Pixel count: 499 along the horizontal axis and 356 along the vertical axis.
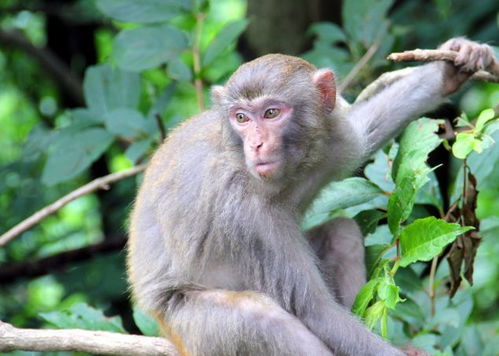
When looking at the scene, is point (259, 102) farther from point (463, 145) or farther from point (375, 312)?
point (375, 312)

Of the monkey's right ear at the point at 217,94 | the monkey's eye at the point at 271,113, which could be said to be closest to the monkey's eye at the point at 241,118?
the monkey's eye at the point at 271,113

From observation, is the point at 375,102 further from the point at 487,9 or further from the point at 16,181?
the point at 16,181

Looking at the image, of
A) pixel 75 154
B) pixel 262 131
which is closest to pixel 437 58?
pixel 262 131

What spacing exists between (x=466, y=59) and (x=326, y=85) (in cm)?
105

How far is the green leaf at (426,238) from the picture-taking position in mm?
4699

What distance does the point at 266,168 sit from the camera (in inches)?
220

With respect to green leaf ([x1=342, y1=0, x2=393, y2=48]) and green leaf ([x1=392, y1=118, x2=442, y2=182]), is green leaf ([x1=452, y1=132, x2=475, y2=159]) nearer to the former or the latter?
green leaf ([x1=392, y1=118, x2=442, y2=182])

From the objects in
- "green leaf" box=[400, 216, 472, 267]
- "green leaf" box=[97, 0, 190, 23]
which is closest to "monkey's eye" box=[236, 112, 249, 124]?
"green leaf" box=[400, 216, 472, 267]

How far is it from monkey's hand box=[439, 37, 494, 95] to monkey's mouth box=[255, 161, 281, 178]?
65.0 inches

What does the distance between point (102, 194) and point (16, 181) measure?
4.25 feet

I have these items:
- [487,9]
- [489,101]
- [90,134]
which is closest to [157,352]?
[90,134]

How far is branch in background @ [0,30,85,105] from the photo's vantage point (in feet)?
36.4

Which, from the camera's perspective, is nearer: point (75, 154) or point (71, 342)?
point (71, 342)

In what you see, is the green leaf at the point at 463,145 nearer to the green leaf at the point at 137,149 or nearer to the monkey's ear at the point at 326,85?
the monkey's ear at the point at 326,85
